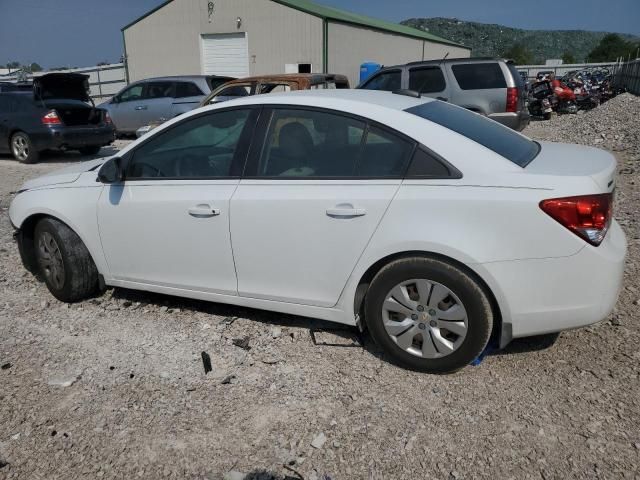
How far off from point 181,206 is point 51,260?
4.75ft

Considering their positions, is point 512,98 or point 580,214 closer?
point 580,214

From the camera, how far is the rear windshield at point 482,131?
307 centimetres

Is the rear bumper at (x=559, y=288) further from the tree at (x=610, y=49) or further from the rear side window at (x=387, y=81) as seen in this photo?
the tree at (x=610, y=49)

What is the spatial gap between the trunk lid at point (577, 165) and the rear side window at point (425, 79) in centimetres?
761

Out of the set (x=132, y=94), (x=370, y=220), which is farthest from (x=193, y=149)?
(x=132, y=94)

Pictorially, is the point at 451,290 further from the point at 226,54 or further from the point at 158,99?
the point at 226,54

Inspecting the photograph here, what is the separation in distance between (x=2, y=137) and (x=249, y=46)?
591 inches

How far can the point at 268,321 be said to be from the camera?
3.89m

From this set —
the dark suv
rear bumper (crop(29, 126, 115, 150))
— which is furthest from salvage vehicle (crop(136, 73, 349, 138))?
rear bumper (crop(29, 126, 115, 150))

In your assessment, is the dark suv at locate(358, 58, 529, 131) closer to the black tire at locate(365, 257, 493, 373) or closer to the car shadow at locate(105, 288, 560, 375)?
the car shadow at locate(105, 288, 560, 375)

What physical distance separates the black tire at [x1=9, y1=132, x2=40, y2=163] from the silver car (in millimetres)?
3160

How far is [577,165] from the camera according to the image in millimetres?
2979

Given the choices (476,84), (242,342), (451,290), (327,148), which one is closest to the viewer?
(451,290)

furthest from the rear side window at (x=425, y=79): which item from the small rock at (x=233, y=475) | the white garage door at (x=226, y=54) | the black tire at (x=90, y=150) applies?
the white garage door at (x=226, y=54)
